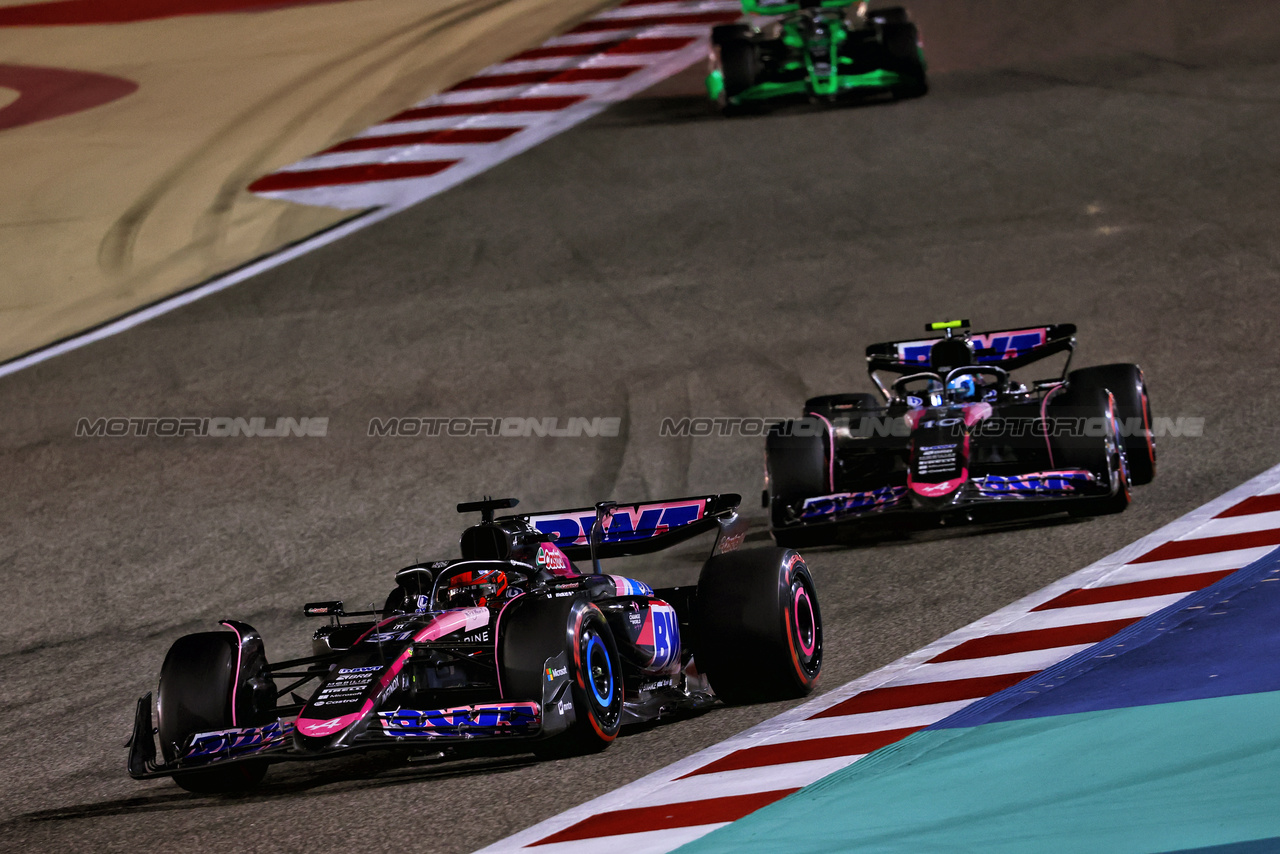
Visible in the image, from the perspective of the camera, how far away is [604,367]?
13.1 metres

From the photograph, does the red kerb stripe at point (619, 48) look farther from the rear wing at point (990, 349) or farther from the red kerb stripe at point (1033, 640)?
the red kerb stripe at point (1033, 640)

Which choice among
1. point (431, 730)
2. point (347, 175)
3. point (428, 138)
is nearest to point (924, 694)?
point (431, 730)

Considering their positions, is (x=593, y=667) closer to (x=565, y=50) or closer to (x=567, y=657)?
(x=567, y=657)

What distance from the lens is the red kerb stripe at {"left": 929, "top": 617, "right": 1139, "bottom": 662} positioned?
21.8ft

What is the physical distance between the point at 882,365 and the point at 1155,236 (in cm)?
513

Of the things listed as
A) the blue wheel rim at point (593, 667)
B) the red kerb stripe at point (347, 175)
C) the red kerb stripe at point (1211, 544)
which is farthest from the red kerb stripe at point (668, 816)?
the red kerb stripe at point (347, 175)

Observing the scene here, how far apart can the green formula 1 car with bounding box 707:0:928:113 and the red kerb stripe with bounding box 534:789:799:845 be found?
13346 millimetres

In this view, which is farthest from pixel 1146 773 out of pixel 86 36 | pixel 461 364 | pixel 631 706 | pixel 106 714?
Answer: pixel 86 36

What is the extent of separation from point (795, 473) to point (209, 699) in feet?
15.4

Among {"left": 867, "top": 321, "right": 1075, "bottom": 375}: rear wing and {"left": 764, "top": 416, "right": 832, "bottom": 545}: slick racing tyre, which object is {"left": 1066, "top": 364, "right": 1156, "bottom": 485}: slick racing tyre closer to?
{"left": 867, "top": 321, "right": 1075, "bottom": 375}: rear wing

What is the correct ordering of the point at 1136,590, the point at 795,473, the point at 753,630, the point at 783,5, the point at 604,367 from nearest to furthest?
1. the point at 753,630
2. the point at 1136,590
3. the point at 795,473
4. the point at 604,367
5. the point at 783,5

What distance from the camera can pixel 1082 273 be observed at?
45.4 feet

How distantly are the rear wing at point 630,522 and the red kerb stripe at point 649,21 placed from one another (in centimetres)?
1435

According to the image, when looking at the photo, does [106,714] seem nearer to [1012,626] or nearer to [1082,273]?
[1012,626]
